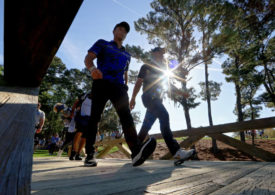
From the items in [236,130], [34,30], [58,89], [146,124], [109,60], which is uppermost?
[58,89]

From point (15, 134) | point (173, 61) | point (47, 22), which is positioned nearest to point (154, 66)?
point (47, 22)

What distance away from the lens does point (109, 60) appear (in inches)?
94.5

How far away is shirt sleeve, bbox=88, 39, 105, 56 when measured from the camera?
2301mm

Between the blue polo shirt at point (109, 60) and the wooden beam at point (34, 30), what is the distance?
1149 millimetres

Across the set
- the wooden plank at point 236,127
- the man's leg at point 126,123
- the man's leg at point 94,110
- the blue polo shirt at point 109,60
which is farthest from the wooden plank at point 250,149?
the man's leg at point 94,110

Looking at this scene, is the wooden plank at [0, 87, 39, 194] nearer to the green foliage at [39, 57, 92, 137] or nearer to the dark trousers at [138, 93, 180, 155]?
the dark trousers at [138, 93, 180, 155]

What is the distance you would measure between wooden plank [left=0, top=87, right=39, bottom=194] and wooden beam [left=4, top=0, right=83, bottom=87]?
34cm

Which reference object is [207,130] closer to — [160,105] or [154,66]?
[160,105]

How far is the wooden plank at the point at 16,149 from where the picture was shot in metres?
0.41

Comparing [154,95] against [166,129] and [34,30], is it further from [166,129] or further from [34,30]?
[34,30]

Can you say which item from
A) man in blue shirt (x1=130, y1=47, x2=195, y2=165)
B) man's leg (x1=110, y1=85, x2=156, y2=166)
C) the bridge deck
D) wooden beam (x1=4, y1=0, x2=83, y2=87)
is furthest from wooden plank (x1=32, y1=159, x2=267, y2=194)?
man in blue shirt (x1=130, y1=47, x2=195, y2=165)

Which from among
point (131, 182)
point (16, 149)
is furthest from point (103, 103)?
point (16, 149)

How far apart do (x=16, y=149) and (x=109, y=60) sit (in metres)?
1.99

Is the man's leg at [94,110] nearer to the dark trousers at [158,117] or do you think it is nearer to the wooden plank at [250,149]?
the dark trousers at [158,117]
